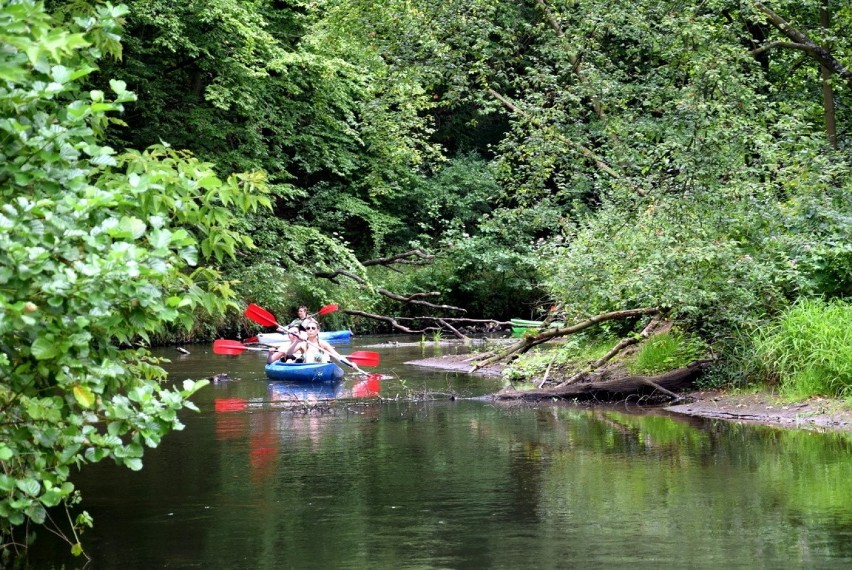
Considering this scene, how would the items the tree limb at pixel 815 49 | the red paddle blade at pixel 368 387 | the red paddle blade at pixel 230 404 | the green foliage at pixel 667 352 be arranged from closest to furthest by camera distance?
1. the green foliage at pixel 667 352
2. the red paddle blade at pixel 230 404
3. the red paddle blade at pixel 368 387
4. the tree limb at pixel 815 49

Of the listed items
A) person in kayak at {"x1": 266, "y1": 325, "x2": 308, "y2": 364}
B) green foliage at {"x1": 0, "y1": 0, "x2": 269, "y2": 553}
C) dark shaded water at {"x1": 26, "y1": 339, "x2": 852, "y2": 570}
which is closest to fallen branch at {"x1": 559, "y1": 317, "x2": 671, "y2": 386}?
dark shaded water at {"x1": 26, "y1": 339, "x2": 852, "y2": 570}

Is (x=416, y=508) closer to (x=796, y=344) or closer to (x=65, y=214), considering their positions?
(x=65, y=214)

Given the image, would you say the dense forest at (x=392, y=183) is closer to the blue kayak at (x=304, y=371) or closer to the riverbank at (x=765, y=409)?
the riverbank at (x=765, y=409)

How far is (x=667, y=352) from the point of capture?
14.8 metres

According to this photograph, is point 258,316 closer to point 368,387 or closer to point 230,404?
point 368,387

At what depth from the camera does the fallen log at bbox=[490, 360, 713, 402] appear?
1427cm

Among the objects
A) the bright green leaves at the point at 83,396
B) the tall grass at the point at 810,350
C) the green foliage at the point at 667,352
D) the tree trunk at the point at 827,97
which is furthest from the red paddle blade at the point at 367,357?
the bright green leaves at the point at 83,396

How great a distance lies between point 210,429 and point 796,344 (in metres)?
6.95

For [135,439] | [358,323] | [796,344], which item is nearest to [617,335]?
[796,344]

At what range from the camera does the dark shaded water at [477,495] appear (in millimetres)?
6836

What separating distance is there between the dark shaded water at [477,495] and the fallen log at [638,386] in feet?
2.68

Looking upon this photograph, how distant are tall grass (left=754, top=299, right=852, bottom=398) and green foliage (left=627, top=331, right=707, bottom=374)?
110 cm

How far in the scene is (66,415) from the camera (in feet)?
19.9

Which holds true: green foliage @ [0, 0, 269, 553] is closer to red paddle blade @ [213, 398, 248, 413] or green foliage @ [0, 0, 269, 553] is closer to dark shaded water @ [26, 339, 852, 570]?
dark shaded water @ [26, 339, 852, 570]
